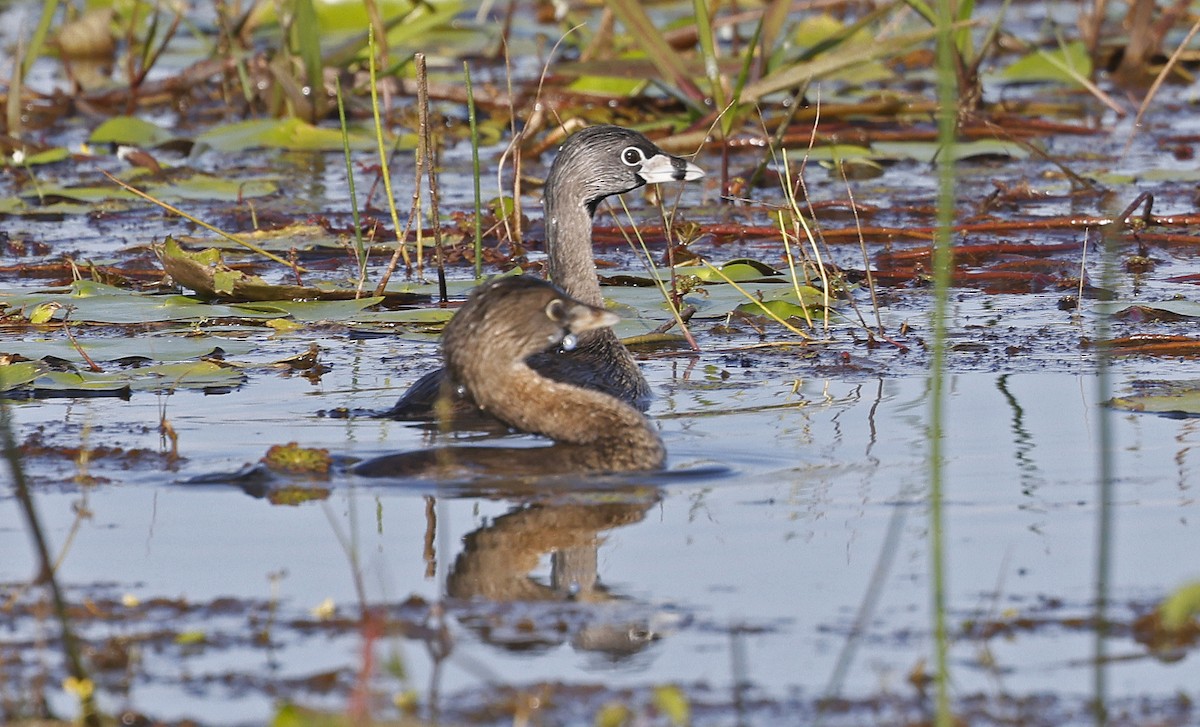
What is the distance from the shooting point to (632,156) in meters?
7.34

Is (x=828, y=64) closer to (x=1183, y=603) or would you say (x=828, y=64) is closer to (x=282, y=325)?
(x=282, y=325)

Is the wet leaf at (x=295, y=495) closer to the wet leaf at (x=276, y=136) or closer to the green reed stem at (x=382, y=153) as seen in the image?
the green reed stem at (x=382, y=153)

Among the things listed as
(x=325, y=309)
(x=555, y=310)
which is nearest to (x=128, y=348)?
(x=325, y=309)

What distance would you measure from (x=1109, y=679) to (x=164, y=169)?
25.5ft

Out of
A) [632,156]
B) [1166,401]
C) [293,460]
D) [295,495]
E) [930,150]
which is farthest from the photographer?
[930,150]

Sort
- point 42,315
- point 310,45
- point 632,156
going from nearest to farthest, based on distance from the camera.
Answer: point 42,315 < point 632,156 < point 310,45

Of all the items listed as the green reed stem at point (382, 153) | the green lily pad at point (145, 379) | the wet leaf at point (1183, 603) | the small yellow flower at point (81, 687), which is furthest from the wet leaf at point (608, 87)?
the small yellow flower at point (81, 687)

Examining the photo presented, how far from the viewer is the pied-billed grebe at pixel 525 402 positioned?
5.27 m

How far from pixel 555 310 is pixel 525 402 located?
28 cm

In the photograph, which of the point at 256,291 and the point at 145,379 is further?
the point at 256,291

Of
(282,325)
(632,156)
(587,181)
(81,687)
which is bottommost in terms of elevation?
(81,687)

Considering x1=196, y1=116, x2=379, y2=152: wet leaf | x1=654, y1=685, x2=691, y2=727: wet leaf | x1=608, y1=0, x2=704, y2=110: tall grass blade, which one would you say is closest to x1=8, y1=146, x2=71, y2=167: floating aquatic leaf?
x1=196, y1=116, x2=379, y2=152: wet leaf

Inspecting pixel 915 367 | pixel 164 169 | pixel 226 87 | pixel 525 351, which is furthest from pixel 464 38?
pixel 525 351

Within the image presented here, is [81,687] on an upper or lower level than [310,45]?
lower
